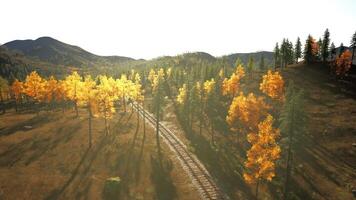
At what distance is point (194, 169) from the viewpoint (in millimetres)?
62250

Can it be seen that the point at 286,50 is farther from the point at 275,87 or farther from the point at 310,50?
the point at 275,87

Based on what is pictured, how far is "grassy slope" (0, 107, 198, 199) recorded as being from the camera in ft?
177

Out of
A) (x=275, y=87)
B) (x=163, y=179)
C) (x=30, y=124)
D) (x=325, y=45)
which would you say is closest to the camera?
(x=163, y=179)

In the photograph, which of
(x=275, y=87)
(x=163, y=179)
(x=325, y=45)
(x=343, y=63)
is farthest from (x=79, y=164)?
(x=325, y=45)

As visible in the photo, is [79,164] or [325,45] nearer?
[79,164]

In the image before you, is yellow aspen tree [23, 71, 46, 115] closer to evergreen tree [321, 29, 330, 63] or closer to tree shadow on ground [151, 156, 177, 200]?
tree shadow on ground [151, 156, 177, 200]

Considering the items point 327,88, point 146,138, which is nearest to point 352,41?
point 327,88

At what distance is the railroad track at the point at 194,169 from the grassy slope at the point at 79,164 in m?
Answer: 1.69

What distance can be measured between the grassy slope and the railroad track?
5.53ft

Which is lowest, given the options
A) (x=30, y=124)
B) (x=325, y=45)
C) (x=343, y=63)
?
(x=30, y=124)

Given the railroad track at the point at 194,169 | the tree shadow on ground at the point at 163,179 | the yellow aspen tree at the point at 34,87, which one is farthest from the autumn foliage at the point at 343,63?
the yellow aspen tree at the point at 34,87

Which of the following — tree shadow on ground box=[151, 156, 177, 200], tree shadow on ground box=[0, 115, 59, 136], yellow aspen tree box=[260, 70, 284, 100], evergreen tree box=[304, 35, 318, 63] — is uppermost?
evergreen tree box=[304, 35, 318, 63]

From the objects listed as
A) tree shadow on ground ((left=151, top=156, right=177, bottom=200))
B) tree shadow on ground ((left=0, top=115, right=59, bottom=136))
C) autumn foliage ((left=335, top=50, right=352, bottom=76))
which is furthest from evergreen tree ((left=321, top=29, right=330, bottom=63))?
tree shadow on ground ((left=0, top=115, right=59, bottom=136))

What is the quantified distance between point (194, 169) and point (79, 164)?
24.0 meters
